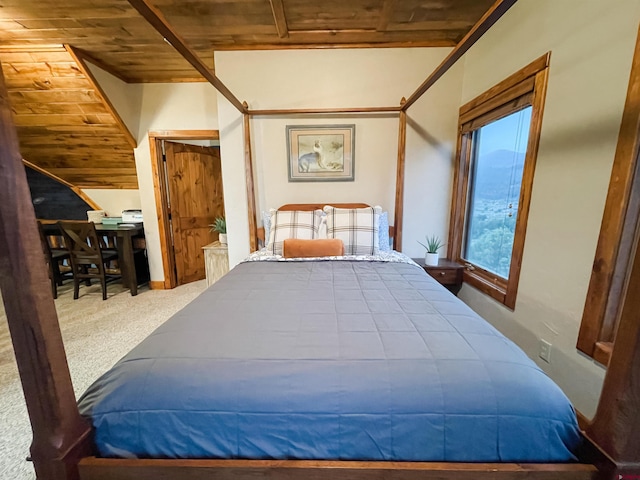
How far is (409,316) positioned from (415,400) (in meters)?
0.41

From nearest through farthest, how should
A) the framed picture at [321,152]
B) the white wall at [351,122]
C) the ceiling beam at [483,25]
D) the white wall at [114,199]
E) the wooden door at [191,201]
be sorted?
the ceiling beam at [483,25] → the white wall at [351,122] → the framed picture at [321,152] → the wooden door at [191,201] → the white wall at [114,199]

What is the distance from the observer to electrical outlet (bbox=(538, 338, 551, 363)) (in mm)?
1500

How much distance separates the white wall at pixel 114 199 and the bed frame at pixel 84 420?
3.93 meters

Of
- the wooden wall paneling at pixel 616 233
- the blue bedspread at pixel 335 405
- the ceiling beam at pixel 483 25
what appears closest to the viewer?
the blue bedspread at pixel 335 405

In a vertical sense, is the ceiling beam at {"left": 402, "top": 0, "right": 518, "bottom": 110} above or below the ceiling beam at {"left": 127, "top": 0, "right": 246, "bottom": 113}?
below

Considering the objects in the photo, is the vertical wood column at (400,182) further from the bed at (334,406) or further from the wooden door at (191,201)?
the wooden door at (191,201)

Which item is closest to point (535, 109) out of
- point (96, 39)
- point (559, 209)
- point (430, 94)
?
point (559, 209)

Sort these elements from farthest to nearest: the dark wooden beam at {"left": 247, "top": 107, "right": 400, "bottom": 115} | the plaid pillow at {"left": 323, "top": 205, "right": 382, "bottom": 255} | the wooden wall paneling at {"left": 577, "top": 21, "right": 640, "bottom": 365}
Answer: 1. the dark wooden beam at {"left": 247, "top": 107, "right": 400, "bottom": 115}
2. the plaid pillow at {"left": 323, "top": 205, "right": 382, "bottom": 255}
3. the wooden wall paneling at {"left": 577, "top": 21, "right": 640, "bottom": 365}

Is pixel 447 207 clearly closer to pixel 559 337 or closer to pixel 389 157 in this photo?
pixel 389 157

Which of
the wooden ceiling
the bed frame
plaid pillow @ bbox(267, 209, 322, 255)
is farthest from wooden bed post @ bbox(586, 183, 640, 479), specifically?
the wooden ceiling

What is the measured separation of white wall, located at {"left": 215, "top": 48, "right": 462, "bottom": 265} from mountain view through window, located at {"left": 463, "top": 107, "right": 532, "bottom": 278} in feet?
0.94

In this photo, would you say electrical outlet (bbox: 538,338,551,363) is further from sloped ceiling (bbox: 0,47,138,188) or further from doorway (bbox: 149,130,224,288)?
sloped ceiling (bbox: 0,47,138,188)

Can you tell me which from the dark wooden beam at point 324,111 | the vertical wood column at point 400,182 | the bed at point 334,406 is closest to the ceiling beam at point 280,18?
the dark wooden beam at point 324,111

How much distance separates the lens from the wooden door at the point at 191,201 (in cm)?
344
